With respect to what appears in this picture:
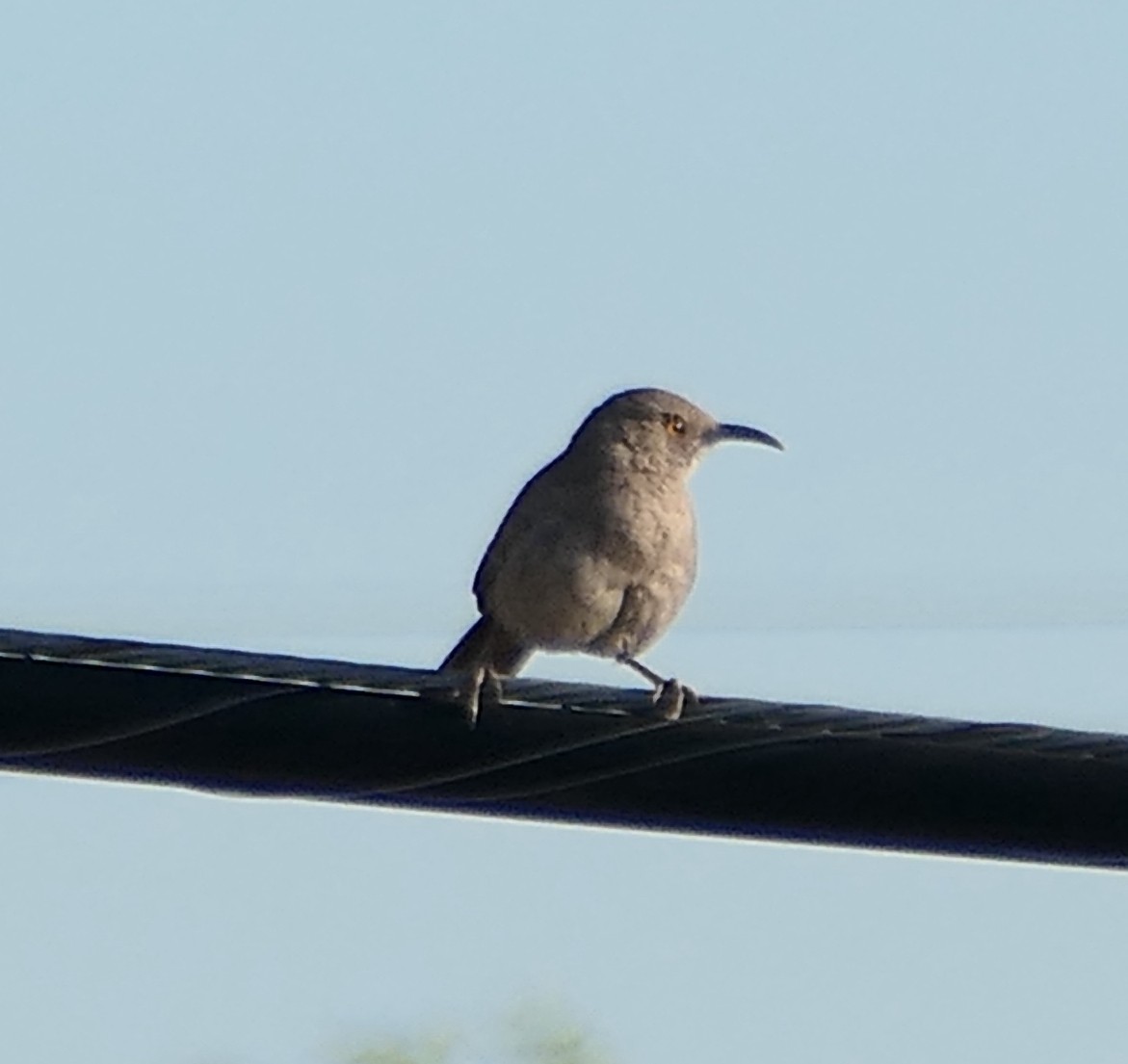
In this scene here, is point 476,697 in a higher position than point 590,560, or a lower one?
lower

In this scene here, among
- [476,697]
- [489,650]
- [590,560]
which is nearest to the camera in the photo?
[476,697]

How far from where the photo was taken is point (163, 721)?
200 inches

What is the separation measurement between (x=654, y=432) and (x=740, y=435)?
460 mm

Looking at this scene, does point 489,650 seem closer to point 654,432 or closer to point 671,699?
point 654,432

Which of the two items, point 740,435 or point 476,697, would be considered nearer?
point 476,697

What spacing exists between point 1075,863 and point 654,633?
4.03m

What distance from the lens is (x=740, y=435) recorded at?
34.7 ft

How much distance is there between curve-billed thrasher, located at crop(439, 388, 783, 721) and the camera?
925 centimetres

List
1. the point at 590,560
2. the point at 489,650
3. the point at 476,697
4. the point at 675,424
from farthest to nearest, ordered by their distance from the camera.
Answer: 1. the point at 675,424
2. the point at 489,650
3. the point at 590,560
4. the point at 476,697

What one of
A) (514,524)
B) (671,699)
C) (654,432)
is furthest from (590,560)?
(671,699)

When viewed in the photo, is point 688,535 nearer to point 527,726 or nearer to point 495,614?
point 495,614

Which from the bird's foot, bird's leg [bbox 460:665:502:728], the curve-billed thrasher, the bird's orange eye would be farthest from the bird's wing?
bird's leg [bbox 460:665:502:728]

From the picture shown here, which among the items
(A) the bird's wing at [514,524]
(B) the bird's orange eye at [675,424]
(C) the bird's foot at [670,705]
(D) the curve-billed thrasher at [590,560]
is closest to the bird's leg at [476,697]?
(C) the bird's foot at [670,705]

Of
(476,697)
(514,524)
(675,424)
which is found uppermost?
(675,424)
